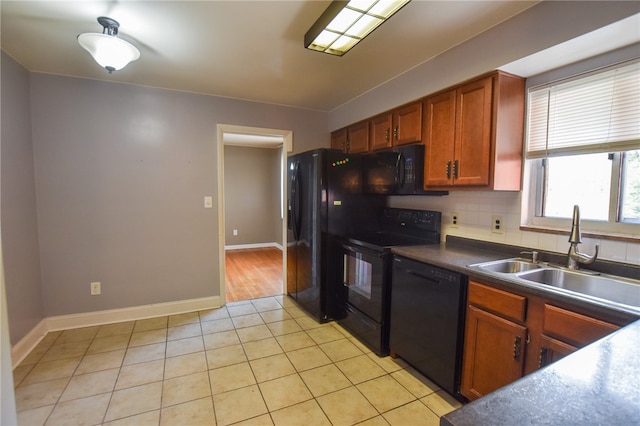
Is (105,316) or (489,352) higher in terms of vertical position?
(489,352)

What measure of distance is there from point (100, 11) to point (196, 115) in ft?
4.77

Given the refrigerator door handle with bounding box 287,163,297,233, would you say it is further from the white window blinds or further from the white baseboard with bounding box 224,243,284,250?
the white baseboard with bounding box 224,243,284,250

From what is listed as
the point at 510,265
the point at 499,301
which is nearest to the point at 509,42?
the point at 510,265

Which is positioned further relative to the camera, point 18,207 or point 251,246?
point 251,246

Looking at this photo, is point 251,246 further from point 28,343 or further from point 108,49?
point 108,49

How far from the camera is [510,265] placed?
1.92 meters

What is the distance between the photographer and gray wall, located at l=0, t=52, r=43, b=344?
7.24ft

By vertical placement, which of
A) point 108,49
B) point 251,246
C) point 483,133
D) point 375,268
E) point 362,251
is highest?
point 108,49

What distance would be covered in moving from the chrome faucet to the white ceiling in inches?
47.8

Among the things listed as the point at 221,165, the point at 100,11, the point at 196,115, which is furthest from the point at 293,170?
the point at 100,11

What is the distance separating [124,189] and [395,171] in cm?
→ 265

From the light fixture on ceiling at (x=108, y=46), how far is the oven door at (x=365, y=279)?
2.18 m

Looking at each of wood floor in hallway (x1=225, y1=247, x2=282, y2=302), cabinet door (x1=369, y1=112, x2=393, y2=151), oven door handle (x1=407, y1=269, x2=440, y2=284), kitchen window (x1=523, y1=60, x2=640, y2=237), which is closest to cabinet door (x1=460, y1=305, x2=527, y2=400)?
oven door handle (x1=407, y1=269, x2=440, y2=284)

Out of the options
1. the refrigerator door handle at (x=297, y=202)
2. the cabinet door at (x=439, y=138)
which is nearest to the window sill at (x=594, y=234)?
the cabinet door at (x=439, y=138)
